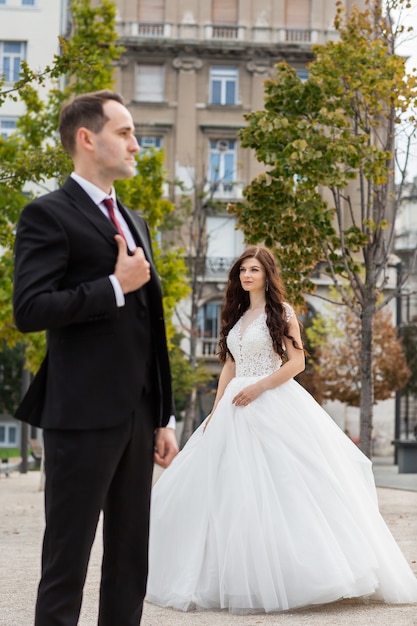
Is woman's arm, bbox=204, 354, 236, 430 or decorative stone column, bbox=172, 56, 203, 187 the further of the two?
decorative stone column, bbox=172, 56, 203, 187

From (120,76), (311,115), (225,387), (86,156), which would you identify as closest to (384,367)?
(120,76)

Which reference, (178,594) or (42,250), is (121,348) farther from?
(178,594)

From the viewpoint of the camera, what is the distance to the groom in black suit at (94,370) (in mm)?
3504

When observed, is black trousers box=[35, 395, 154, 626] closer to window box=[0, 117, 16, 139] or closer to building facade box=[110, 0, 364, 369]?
building facade box=[110, 0, 364, 369]

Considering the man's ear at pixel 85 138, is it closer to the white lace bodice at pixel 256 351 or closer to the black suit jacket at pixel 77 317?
the black suit jacket at pixel 77 317

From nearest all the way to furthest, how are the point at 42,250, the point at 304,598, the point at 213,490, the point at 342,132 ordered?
the point at 42,250, the point at 304,598, the point at 213,490, the point at 342,132

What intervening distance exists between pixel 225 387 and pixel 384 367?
108 feet

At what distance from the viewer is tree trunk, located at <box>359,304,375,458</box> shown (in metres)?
17.2

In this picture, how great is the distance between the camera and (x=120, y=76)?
149ft

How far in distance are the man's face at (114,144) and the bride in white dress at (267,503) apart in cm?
340

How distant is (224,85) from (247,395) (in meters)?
40.2

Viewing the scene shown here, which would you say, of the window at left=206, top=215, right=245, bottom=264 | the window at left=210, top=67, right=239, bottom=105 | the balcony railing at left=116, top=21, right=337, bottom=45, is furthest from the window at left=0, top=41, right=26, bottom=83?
the window at left=206, top=215, right=245, bottom=264

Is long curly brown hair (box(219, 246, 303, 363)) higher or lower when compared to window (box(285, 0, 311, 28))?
lower

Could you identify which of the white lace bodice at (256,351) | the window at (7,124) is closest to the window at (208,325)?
the window at (7,124)
